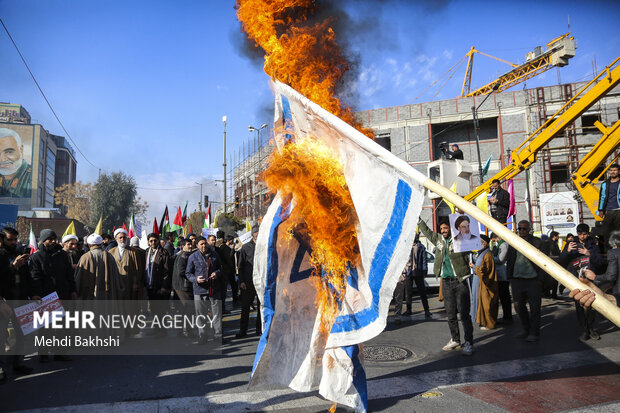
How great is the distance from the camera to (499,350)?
631cm

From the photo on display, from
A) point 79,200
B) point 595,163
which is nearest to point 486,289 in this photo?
point 595,163

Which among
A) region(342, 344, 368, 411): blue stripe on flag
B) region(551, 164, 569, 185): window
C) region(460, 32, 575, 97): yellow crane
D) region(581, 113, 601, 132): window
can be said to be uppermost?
region(460, 32, 575, 97): yellow crane

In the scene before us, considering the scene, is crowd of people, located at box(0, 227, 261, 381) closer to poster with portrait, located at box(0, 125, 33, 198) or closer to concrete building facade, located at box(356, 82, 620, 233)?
concrete building facade, located at box(356, 82, 620, 233)

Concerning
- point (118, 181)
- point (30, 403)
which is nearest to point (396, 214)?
point (30, 403)

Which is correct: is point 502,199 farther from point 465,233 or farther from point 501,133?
point 501,133

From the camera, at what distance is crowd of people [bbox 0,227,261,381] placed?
5.74 m

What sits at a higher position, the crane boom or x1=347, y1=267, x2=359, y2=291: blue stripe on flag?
the crane boom

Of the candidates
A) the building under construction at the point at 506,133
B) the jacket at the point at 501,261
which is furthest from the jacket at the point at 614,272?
the building under construction at the point at 506,133

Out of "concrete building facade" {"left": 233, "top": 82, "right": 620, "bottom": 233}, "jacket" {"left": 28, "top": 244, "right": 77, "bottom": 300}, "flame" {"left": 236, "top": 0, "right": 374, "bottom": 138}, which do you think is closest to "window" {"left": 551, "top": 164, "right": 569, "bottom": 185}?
"concrete building facade" {"left": 233, "top": 82, "right": 620, "bottom": 233}

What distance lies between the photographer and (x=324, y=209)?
12.2 feet

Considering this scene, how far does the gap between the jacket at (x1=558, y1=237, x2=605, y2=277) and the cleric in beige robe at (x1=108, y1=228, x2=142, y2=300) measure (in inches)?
320

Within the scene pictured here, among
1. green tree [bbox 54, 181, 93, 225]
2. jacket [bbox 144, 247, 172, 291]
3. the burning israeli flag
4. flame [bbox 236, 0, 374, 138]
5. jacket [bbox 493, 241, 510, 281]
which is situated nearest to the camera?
the burning israeli flag

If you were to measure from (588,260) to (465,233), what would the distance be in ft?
10.5

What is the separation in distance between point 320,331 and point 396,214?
153 cm
